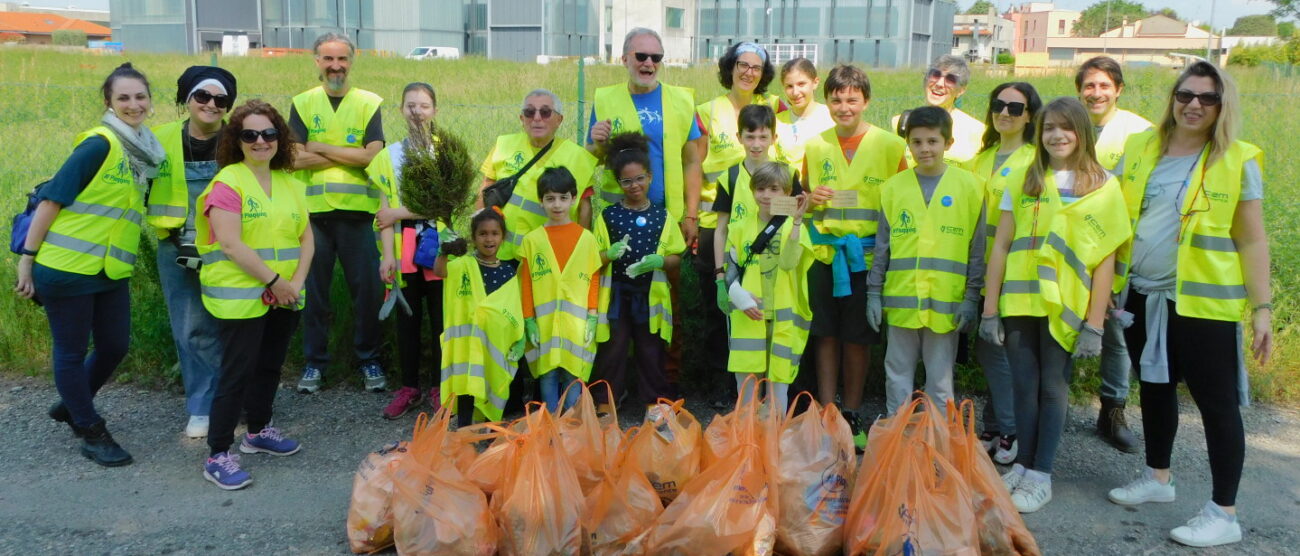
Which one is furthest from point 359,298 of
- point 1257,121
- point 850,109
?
point 1257,121

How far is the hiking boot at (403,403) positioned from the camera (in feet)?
17.4

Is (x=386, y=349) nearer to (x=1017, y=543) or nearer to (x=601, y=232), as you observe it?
(x=601, y=232)

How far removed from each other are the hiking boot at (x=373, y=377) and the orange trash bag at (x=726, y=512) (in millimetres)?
2783

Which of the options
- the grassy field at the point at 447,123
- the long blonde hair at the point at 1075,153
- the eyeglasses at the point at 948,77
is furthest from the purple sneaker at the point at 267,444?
the eyeglasses at the point at 948,77

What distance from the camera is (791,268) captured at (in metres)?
4.55

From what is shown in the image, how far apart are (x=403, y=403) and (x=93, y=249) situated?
5.64 feet

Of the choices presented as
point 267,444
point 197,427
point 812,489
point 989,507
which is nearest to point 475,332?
point 267,444

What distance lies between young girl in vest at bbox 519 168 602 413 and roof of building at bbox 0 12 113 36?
93582 millimetres

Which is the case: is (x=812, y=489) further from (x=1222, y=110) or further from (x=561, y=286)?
(x=1222, y=110)

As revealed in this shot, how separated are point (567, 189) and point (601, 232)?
0.32 meters

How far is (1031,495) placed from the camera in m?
4.13

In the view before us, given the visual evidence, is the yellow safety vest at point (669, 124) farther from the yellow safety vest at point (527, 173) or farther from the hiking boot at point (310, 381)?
the hiking boot at point (310, 381)

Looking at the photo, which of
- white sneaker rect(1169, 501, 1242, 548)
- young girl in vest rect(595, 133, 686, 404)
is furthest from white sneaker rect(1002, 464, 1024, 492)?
young girl in vest rect(595, 133, 686, 404)

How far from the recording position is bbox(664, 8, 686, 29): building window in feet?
179
